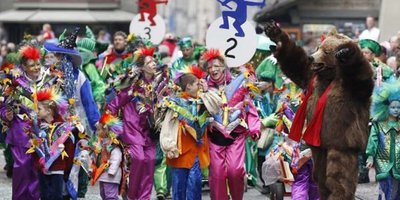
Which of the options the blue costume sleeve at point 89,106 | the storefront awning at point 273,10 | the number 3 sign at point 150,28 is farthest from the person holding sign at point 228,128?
the storefront awning at point 273,10

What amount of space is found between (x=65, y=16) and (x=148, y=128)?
21.3 meters

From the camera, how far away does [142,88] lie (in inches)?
497

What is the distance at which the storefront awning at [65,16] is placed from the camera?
1303 inches

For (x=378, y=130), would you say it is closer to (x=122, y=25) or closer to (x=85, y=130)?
(x=85, y=130)

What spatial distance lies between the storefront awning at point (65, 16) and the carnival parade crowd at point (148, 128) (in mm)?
20103

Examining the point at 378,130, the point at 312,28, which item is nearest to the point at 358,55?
the point at 378,130

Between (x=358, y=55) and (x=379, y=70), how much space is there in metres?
4.16

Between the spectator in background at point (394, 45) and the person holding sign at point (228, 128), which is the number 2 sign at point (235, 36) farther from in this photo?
the spectator in background at point (394, 45)

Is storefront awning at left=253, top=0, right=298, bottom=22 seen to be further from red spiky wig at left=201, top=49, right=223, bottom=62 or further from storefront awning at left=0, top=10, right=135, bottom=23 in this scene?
red spiky wig at left=201, top=49, right=223, bottom=62

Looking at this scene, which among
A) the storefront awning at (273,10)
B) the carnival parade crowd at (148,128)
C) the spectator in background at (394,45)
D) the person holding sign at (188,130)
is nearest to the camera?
the carnival parade crowd at (148,128)

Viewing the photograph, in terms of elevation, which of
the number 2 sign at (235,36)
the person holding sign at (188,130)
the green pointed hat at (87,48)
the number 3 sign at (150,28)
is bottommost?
the person holding sign at (188,130)

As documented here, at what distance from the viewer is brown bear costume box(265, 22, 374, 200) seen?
31.7ft

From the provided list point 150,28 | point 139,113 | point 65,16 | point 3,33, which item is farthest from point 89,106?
point 65,16

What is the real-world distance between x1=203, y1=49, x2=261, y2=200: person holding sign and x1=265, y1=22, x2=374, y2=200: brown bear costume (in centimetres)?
173
